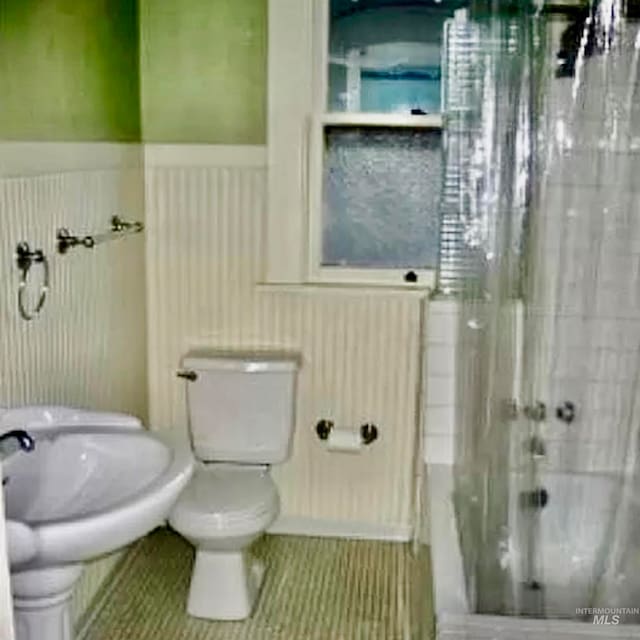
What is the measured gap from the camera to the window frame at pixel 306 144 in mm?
2736

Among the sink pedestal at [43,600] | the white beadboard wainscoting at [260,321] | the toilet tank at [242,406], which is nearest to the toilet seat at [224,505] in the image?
the toilet tank at [242,406]

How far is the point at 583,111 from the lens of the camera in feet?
6.78

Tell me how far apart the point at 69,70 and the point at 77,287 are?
0.60m

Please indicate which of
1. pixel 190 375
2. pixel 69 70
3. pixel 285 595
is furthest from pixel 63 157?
pixel 285 595

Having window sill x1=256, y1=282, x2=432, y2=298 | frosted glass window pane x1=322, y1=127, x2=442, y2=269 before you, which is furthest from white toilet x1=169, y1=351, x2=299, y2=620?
frosted glass window pane x1=322, y1=127, x2=442, y2=269

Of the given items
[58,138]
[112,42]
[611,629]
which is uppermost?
[112,42]

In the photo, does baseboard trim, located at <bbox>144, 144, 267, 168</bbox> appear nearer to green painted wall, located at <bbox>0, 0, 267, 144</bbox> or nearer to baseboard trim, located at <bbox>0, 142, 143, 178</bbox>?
green painted wall, located at <bbox>0, 0, 267, 144</bbox>

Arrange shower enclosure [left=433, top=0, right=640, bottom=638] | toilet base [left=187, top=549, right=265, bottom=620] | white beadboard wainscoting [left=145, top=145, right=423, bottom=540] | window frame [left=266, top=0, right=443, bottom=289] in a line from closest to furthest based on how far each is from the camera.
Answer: shower enclosure [left=433, top=0, right=640, bottom=638]
toilet base [left=187, top=549, right=265, bottom=620]
window frame [left=266, top=0, right=443, bottom=289]
white beadboard wainscoting [left=145, top=145, right=423, bottom=540]

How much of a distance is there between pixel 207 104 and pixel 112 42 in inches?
15.8

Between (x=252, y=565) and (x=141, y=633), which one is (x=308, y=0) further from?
(x=141, y=633)

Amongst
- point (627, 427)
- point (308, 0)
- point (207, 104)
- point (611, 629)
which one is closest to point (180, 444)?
point (611, 629)

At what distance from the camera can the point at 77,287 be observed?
233 centimetres

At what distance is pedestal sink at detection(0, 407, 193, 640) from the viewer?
1.41 m

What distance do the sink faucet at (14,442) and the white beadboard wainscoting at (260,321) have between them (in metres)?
1.41
